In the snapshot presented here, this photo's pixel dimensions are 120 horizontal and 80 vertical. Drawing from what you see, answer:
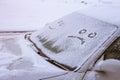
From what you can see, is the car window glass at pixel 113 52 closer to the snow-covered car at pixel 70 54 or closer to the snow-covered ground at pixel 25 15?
the snow-covered car at pixel 70 54

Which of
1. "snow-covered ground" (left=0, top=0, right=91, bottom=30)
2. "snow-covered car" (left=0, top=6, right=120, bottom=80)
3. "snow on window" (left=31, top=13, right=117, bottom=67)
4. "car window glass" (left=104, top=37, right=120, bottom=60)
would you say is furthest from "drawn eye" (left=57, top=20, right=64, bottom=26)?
"snow-covered ground" (left=0, top=0, right=91, bottom=30)

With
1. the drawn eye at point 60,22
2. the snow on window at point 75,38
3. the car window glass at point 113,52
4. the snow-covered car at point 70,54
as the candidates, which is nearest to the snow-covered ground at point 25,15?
the drawn eye at point 60,22

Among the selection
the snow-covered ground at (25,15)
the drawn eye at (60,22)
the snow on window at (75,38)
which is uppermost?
the snow on window at (75,38)

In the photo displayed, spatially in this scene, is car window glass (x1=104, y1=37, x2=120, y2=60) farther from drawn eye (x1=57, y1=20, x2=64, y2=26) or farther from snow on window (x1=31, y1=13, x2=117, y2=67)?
drawn eye (x1=57, y1=20, x2=64, y2=26)

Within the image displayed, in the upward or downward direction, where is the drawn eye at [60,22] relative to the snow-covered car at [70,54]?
downward

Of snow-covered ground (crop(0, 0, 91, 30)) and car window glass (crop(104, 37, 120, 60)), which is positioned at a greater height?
car window glass (crop(104, 37, 120, 60))

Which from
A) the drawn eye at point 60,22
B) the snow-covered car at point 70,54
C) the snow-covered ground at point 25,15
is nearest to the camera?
the snow-covered car at point 70,54

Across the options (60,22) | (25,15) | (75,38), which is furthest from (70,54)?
(25,15)

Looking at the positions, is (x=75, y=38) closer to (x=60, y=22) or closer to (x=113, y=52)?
(x=113, y=52)

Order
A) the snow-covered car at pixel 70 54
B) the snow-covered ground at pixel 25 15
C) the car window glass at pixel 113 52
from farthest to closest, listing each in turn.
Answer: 1. the snow-covered ground at pixel 25 15
2. the car window glass at pixel 113 52
3. the snow-covered car at pixel 70 54
